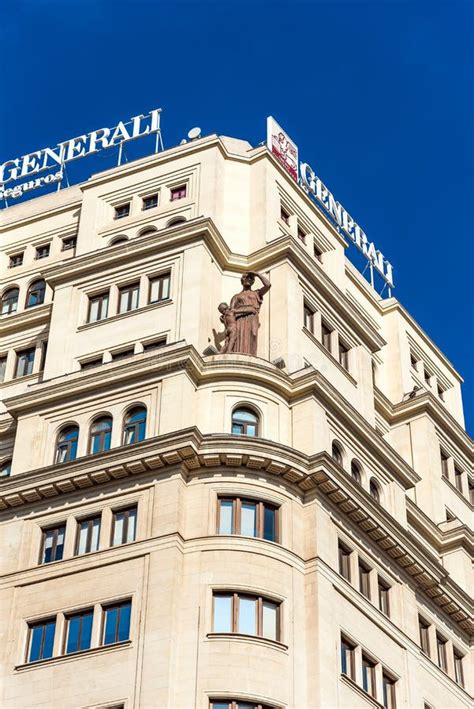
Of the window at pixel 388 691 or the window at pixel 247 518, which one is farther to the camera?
the window at pixel 388 691

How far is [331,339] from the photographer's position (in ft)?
243

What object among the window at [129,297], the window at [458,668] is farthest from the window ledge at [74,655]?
the window at [458,668]

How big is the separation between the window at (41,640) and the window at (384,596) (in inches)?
603

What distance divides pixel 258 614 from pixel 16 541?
1199 centimetres

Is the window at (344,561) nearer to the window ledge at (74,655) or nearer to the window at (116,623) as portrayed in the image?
the window at (116,623)

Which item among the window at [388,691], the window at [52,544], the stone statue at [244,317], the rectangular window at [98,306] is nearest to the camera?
the window at [52,544]

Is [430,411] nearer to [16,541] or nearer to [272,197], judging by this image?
[272,197]

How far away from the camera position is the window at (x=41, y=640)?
192 ft

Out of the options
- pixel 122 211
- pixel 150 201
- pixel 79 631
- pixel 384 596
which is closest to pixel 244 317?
pixel 150 201

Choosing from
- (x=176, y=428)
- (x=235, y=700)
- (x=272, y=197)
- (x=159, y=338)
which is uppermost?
(x=272, y=197)

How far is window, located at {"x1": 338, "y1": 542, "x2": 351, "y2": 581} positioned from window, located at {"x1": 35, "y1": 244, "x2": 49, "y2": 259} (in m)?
27.1

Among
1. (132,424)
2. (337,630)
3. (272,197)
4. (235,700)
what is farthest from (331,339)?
(235,700)

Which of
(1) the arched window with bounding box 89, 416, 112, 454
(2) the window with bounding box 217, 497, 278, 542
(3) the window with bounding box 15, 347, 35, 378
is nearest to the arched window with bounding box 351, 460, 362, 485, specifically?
(2) the window with bounding box 217, 497, 278, 542

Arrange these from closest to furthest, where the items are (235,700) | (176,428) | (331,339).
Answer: (235,700), (176,428), (331,339)
